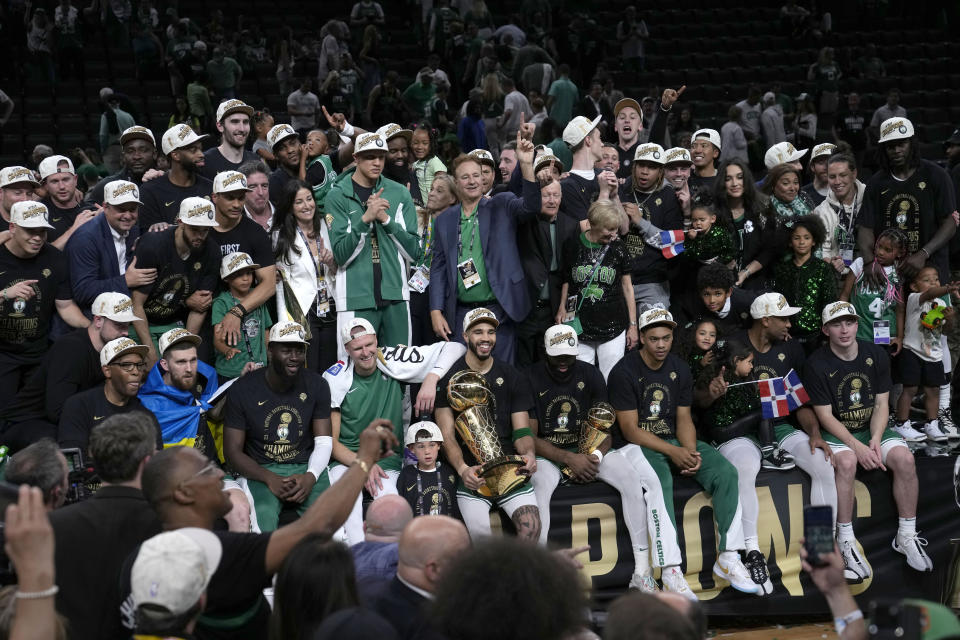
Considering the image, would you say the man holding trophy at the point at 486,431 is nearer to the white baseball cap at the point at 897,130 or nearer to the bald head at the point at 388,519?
the bald head at the point at 388,519

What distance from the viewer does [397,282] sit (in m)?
7.57

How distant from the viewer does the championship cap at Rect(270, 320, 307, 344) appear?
658cm

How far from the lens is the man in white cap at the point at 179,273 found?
6730 millimetres

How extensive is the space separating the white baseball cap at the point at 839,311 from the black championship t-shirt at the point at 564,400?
5.41 feet

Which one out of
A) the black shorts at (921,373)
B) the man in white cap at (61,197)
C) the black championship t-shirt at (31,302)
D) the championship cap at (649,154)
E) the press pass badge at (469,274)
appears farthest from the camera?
the black shorts at (921,373)

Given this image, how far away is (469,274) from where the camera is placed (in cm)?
742

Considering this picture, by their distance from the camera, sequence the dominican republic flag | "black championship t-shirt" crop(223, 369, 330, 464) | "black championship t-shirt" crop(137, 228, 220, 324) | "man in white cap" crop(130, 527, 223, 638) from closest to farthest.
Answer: "man in white cap" crop(130, 527, 223, 638) → "black championship t-shirt" crop(223, 369, 330, 464) → "black championship t-shirt" crop(137, 228, 220, 324) → the dominican republic flag

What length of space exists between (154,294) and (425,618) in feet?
13.1

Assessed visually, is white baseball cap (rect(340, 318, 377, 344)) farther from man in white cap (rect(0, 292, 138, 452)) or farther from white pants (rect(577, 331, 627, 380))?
white pants (rect(577, 331, 627, 380))

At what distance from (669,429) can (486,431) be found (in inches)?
48.9

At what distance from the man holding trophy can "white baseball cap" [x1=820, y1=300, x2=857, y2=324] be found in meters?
2.16

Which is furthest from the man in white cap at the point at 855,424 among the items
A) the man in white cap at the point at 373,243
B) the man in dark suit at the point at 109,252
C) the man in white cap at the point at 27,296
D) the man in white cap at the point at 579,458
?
the man in white cap at the point at 27,296

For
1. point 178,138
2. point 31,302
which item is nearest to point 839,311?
point 178,138

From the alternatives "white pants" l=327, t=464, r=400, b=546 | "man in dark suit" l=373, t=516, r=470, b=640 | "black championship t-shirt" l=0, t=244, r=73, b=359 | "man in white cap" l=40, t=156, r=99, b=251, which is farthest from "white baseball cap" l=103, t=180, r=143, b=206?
"man in dark suit" l=373, t=516, r=470, b=640
